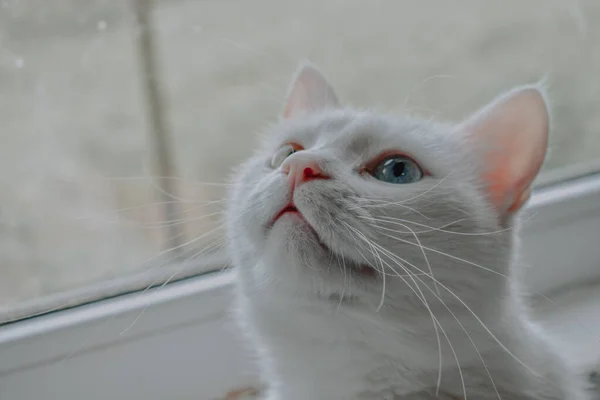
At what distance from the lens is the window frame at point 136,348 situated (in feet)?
2.72

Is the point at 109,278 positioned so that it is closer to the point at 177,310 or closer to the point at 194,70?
the point at 177,310

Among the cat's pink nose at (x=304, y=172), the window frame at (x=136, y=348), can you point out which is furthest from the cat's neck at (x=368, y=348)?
the window frame at (x=136, y=348)

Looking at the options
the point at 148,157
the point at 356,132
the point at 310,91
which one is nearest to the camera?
the point at 356,132

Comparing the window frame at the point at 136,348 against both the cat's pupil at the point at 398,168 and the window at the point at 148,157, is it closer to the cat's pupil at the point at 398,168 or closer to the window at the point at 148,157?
the window at the point at 148,157

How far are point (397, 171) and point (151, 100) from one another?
0.42 m

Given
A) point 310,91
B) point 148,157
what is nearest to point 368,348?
point 310,91

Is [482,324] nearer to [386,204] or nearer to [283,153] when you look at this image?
[386,204]

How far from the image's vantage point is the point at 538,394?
0.66 m

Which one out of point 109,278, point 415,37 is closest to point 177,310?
point 109,278

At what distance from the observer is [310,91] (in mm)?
850

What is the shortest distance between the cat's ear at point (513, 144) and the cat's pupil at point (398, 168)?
10 centimetres

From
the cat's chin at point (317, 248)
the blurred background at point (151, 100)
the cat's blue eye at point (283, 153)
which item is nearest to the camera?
the cat's chin at point (317, 248)

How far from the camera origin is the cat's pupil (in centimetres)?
68

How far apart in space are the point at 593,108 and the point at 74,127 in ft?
3.14
